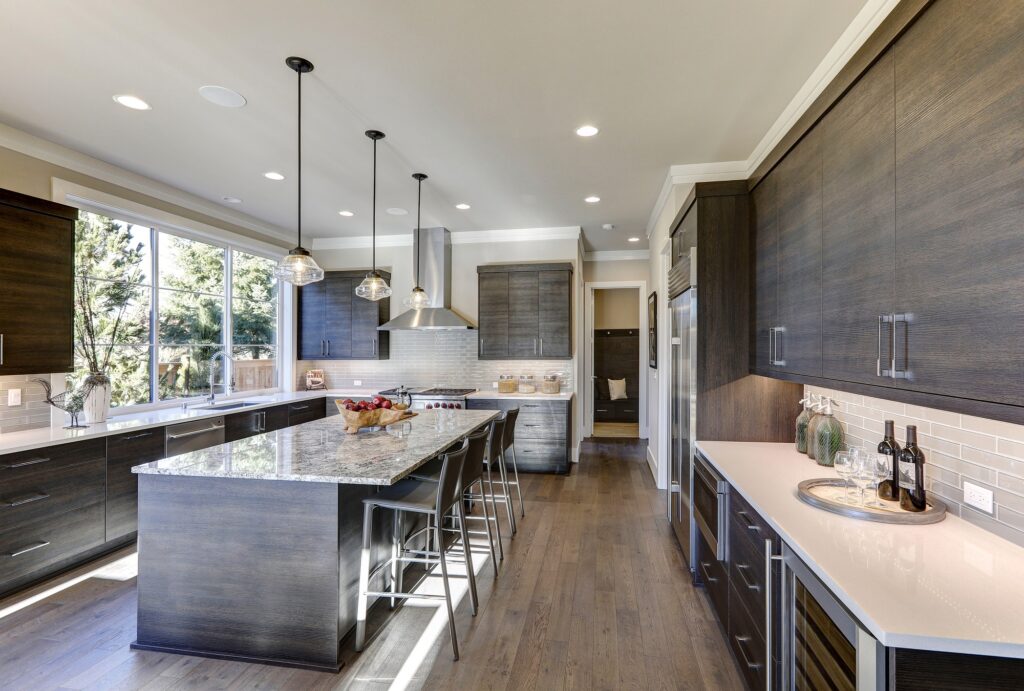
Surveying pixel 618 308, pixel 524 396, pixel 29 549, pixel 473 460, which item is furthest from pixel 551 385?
pixel 29 549

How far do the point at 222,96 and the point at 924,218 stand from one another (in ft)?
10.9

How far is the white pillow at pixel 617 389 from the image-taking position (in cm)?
858

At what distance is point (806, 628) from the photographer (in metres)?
1.39

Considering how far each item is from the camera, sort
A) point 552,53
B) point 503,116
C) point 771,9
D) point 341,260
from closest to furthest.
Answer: point 771,9, point 552,53, point 503,116, point 341,260

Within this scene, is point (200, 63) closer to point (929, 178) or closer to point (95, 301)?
point (95, 301)

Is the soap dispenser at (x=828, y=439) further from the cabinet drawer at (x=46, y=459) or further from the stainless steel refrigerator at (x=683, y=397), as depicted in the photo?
the cabinet drawer at (x=46, y=459)

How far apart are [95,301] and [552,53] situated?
3921mm

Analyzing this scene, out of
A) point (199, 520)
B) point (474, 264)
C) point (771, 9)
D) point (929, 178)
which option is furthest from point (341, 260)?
point (929, 178)

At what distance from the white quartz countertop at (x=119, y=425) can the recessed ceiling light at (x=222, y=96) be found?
2266 mm

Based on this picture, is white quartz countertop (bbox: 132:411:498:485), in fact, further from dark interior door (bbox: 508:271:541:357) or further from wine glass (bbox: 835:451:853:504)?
dark interior door (bbox: 508:271:541:357)

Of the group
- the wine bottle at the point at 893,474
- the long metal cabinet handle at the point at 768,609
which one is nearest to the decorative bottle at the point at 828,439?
the wine bottle at the point at 893,474

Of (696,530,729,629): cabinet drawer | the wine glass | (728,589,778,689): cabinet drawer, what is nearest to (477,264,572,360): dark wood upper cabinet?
(696,530,729,629): cabinet drawer

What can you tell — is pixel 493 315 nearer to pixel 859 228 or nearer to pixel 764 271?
pixel 764 271

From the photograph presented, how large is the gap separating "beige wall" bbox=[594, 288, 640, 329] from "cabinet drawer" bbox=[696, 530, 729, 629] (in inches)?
247
